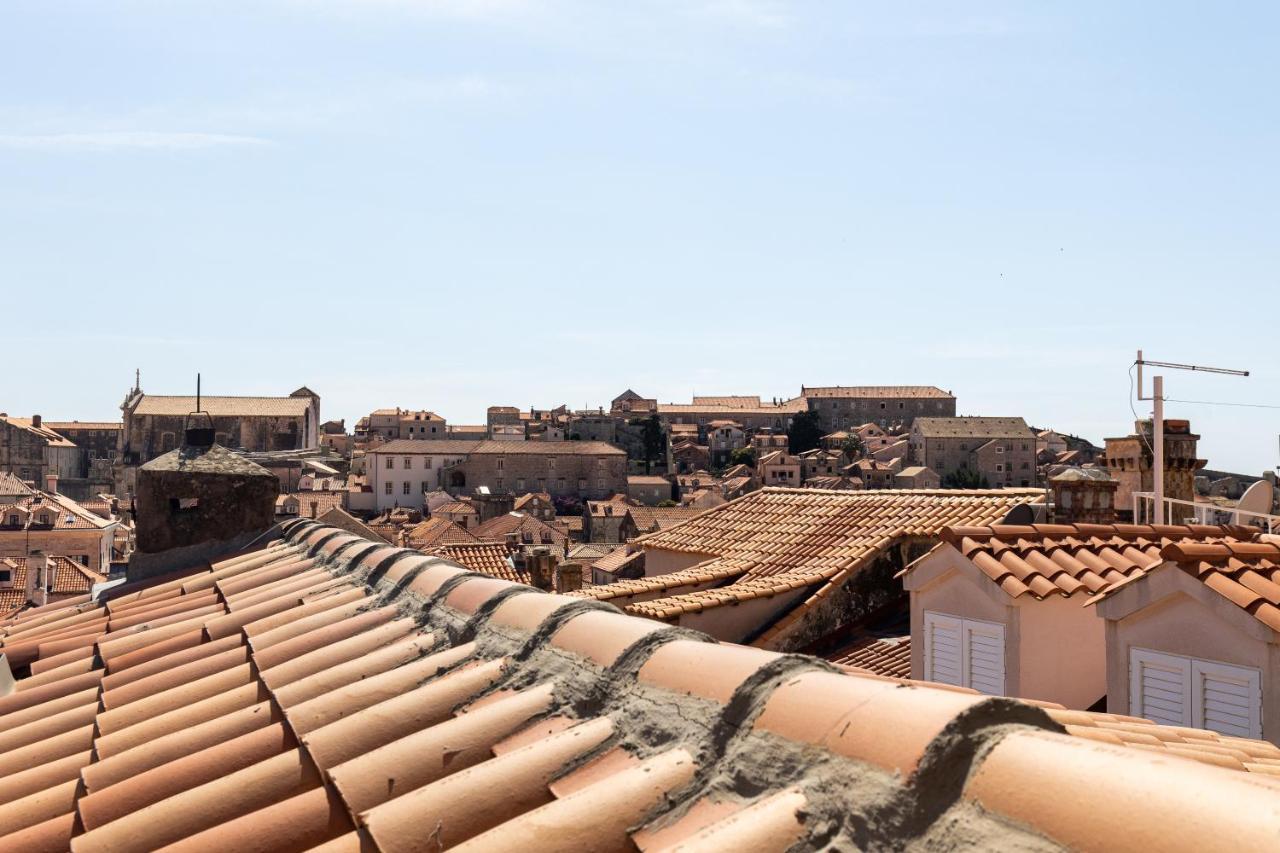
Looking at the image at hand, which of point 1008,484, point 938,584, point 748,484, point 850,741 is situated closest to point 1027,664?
point 938,584

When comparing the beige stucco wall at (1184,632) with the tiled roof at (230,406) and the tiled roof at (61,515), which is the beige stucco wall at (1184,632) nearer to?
the tiled roof at (61,515)

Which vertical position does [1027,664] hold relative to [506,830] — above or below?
below

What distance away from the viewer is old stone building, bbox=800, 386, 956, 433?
132250 millimetres

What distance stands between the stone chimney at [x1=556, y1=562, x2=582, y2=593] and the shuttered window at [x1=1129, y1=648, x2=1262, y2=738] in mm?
10049

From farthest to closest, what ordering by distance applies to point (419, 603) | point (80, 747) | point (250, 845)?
point (419, 603) → point (80, 747) → point (250, 845)

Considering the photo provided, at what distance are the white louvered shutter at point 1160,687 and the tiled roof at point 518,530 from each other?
53.5 meters

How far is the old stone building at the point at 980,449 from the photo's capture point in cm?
10962

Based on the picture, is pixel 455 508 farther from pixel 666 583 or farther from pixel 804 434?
pixel 666 583

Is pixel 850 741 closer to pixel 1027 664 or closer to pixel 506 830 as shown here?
pixel 506 830

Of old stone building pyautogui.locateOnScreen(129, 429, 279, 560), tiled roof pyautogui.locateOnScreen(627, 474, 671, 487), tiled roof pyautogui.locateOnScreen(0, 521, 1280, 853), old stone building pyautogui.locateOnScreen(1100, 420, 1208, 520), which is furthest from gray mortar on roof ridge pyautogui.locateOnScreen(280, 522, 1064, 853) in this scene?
tiled roof pyautogui.locateOnScreen(627, 474, 671, 487)

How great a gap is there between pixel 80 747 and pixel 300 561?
366 centimetres

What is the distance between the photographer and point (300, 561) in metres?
7.77

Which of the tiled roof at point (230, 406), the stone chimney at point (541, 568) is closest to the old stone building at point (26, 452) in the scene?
the tiled roof at point (230, 406)

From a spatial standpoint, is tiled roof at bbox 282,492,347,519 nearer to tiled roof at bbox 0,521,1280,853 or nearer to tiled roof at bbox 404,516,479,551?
tiled roof at bbox 404,516,479,551
